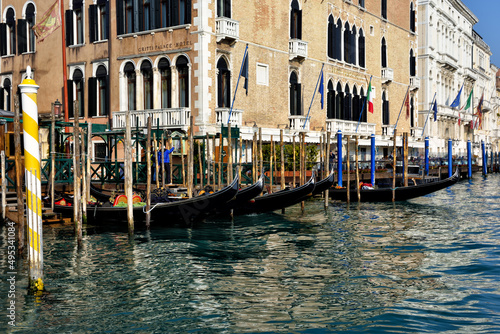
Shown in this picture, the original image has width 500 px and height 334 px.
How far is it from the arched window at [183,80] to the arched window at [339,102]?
787 centimetres

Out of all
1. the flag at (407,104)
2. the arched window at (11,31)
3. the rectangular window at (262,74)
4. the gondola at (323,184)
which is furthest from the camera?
the flag at (407,104)

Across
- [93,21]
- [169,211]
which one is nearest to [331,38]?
[93,21]

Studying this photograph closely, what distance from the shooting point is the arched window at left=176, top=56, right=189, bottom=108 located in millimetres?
17562

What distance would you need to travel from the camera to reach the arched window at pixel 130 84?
18.8 m

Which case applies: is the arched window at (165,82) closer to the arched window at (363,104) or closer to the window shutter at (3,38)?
the window shutter at (3,38)

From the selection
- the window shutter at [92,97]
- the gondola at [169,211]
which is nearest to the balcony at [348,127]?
the window shutter at [92,97]

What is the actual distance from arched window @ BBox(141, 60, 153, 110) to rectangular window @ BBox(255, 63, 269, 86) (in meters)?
3.33

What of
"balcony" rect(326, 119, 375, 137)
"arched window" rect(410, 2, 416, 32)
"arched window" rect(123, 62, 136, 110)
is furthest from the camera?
"arched window" rect(410, 2, 416, 32)

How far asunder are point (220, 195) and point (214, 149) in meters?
5.11

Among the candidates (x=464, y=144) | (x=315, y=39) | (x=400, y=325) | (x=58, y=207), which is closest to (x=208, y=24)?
(x=315, y=39)

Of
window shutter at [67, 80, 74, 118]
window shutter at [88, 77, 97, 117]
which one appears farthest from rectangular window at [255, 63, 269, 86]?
window shutter at [67, 80, 74, 118]

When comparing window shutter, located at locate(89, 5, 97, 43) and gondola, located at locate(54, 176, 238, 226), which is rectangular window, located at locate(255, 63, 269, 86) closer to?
window shutter, located at locate(89, 5, 97, 43)

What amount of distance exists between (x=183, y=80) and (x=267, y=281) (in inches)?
442

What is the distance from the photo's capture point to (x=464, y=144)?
42.2 m
